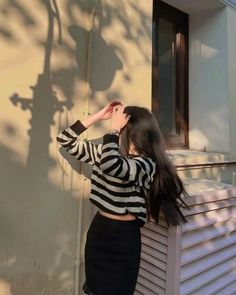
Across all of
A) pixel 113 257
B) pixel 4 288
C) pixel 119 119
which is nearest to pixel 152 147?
pixel 119 119

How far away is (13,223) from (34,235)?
0.15 meters

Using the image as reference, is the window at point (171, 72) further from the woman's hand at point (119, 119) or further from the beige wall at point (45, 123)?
the woman's hand at point (119, 119)

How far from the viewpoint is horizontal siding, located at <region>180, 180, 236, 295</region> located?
1937mm

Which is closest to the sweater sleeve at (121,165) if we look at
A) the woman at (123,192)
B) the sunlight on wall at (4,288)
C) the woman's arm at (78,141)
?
the woman at (123,192)

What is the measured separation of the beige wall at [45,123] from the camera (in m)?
1.74

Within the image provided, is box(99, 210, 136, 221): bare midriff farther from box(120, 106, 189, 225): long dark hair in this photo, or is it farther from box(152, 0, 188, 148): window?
box(152, 0, 188, 148): window

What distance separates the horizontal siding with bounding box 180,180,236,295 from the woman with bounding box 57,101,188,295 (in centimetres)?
40

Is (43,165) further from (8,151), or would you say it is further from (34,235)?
(34,235)

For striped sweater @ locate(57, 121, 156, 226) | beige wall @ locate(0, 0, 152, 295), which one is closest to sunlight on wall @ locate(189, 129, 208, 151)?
beige wall @ locate(0, 0, 152, 295)

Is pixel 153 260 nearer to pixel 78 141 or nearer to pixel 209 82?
pixel 78 141

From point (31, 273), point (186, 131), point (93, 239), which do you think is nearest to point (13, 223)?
point (31, 273)

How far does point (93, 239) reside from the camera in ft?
5.17

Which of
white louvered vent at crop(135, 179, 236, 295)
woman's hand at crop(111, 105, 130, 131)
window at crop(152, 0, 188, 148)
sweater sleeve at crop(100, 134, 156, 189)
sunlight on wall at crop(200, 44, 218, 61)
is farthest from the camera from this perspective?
sunlight on wall at crop(200, 44, 218, 61)

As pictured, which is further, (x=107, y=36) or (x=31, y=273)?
(x=107, y=36)
